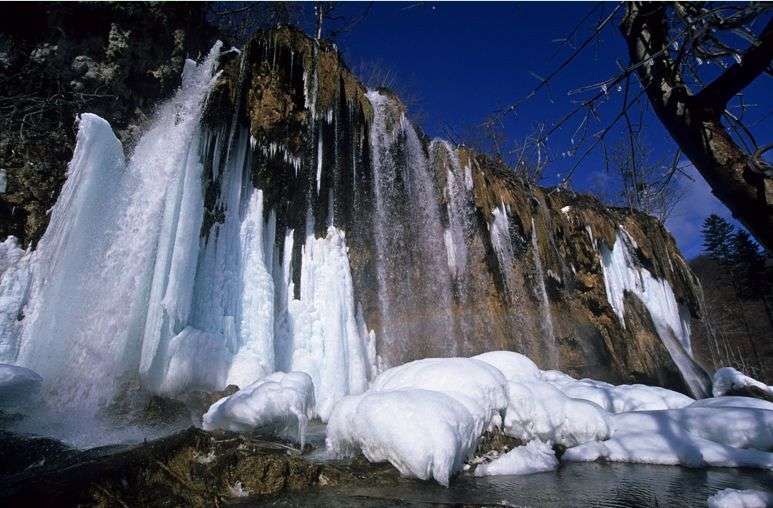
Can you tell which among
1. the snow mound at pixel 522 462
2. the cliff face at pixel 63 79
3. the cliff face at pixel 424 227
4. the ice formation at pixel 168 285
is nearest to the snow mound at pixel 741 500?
the snow mound at pixel 522 462

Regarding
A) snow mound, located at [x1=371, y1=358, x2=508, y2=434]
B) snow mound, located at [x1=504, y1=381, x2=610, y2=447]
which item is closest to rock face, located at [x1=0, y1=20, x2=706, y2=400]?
snow mound, located at [x1=371, y1=358, x2=508, y2=434]

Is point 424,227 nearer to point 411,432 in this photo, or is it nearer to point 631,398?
point 631,398

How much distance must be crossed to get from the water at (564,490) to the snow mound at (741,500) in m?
0.10

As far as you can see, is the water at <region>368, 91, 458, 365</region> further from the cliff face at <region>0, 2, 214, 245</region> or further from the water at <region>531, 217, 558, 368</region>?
the cliff face at <region>0, 2, 214, 245</region>

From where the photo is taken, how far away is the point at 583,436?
430 cm

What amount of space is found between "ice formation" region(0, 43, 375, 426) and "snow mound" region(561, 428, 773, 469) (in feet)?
17.2

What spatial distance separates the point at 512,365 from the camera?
19.0ft

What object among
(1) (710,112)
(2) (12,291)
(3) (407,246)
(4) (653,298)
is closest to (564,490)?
(1) (710,112)

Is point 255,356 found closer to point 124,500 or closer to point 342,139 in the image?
point 124,500

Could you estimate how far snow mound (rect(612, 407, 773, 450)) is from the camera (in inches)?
156

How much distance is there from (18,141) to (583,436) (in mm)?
11261

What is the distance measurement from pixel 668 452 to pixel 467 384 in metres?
2.03

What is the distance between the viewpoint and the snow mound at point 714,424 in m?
3.97

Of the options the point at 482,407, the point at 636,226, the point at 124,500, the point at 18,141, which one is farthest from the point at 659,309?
the point at 18,141
